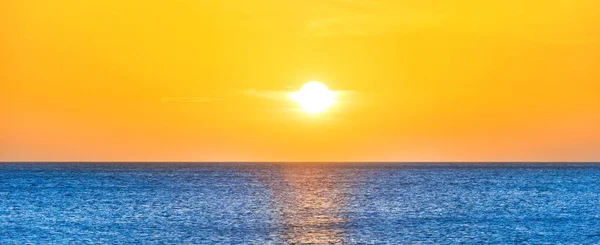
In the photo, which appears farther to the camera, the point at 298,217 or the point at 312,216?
the point at 312,216

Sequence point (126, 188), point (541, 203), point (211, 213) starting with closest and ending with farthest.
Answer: point (211, 213), point (541, 203), point (126, 188)

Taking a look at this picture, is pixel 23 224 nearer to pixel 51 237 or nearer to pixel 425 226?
pixel 51 237

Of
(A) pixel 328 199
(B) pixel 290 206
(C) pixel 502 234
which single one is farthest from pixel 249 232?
(A) pixel 328 199

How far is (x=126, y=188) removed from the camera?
514ft

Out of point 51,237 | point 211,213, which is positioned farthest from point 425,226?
point 51,237

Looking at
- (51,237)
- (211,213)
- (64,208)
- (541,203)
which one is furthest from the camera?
(541,203)

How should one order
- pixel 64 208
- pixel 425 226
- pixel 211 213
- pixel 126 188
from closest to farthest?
pixel 425 226 < pixel 211 213 < pixel 64 208 < pixel 126 188

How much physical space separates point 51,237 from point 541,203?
6505cm

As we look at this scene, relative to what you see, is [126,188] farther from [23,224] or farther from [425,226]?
[425,226]

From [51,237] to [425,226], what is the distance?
31.1m

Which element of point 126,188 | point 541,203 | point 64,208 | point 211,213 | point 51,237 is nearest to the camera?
point 51,237

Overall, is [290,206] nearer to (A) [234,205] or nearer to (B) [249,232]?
(A) [234,205]

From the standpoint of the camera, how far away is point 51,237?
7500 centimetres

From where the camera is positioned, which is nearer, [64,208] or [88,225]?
[88,225]
